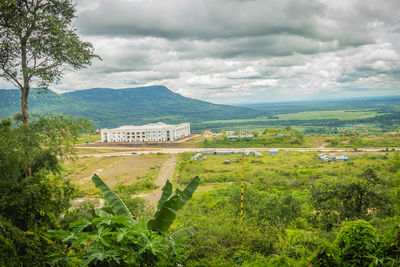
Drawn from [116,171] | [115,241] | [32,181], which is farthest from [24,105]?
[116,171]

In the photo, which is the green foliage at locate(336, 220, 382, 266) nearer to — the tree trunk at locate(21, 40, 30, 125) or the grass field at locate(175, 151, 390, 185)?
the tree trunk at locate(21, 40, 30, 125)

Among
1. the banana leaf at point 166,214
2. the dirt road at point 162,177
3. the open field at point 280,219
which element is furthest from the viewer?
the dirt road at point 162,177

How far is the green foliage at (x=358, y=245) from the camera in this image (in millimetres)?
4656

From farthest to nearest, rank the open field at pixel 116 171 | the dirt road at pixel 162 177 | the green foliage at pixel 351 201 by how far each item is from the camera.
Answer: the open field at pixel 116 171 < the dirt road at pixel 162 177 < the green foliage at pixel 351 201

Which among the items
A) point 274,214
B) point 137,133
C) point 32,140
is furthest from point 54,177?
point 137,133

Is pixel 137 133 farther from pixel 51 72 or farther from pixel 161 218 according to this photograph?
pixel 161 218

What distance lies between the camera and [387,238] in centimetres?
496

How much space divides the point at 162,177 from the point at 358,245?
32.3 meters

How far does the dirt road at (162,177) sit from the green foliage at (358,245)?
728 inches

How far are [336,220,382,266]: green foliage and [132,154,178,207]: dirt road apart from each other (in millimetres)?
18488

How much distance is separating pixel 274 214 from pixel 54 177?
12.4 metres

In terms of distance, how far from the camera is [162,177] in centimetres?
3575

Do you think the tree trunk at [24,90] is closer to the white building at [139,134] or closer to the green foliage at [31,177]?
the green foliage at [31,177]

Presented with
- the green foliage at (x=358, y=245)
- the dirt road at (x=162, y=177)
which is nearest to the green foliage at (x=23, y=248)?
the green foliage at (x=358, y=245)
